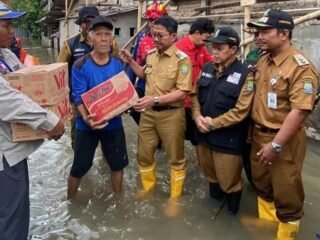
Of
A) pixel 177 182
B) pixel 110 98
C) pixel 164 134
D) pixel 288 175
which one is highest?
pixel 110 98

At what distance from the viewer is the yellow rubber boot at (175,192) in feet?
14.4

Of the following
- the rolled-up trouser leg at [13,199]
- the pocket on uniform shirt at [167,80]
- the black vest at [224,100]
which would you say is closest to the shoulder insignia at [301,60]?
the black vest at [224,100]

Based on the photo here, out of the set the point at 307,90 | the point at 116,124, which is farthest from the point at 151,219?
the point at 307,90

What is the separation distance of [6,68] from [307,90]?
2315 mm

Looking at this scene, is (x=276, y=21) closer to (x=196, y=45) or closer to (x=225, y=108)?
(x=225, y=108)

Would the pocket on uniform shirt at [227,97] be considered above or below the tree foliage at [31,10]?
above

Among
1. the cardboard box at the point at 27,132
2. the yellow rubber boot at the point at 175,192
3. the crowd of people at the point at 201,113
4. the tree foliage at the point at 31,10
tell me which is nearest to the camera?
the cardboard box at the point at 27,132

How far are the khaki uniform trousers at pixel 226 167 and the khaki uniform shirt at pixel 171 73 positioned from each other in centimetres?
66

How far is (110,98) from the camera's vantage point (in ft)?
12.7

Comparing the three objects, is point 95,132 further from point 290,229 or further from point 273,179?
point 290,229

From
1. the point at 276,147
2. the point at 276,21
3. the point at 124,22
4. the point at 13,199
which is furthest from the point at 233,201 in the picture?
the point at 124,22

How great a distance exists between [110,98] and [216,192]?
1668 mm

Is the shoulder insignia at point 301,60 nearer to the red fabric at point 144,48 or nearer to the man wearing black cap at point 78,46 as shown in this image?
the red fabric at point 144,48

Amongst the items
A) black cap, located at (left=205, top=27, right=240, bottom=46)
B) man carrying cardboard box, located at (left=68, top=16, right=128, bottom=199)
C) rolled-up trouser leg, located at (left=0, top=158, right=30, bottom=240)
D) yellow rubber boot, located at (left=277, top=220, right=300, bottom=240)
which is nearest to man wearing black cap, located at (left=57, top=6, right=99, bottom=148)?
man carrying cardboard box, located at (left=68, top=16, right=128, bottom=199)
